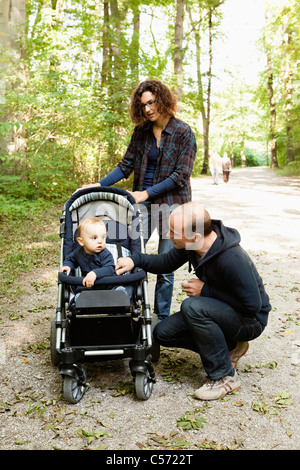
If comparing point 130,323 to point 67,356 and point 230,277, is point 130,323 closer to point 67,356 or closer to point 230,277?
point 67,356

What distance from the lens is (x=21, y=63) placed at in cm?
1061

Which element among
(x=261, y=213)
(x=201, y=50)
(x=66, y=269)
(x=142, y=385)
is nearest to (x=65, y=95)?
(x=261, y=213)

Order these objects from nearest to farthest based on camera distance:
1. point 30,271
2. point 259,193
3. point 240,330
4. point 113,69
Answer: point 240,330 < point 30,271 < point 113,69 < point 259,193

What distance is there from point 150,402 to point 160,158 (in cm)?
203

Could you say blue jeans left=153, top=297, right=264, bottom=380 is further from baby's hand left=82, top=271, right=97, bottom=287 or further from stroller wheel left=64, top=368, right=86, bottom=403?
stroller wheel left=64, top=368, right=86, bottom=403

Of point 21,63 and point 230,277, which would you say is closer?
point 230,277

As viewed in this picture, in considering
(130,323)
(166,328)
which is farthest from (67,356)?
(166,328)

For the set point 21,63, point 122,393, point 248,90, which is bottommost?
point 122,393

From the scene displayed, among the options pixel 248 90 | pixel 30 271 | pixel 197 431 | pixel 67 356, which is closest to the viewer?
pixel 197 431

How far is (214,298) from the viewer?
3322 mm

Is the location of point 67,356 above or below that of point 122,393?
above

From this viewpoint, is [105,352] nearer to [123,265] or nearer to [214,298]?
[123,265]

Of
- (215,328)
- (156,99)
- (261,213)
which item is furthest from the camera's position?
(261,213)

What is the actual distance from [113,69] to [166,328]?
10530 mm
